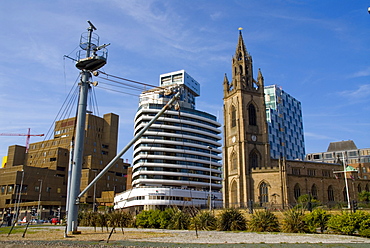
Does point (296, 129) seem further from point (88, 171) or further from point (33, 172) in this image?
point (33, 172)

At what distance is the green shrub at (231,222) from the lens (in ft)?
93.6

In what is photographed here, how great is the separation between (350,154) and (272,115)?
104ft

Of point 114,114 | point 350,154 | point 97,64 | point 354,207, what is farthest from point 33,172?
point 350,154

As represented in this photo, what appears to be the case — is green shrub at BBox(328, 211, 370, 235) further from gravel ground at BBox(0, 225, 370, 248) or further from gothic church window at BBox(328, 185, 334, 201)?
gothic church window at BBox(328, 185, 334, 201)

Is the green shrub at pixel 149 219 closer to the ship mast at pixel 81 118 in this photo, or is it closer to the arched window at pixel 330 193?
the ship mast at pixel 81 118

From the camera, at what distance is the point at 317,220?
25438 mm

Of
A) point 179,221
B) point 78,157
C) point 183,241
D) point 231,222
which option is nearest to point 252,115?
point 179,221

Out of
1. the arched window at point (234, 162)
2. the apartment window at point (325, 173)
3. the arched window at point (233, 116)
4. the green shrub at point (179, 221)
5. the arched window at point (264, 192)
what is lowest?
the green shrub at point (179, 221)

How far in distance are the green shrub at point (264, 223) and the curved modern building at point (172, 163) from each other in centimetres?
6022

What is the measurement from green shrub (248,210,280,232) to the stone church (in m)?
24.3

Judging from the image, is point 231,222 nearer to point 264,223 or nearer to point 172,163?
point 264,223

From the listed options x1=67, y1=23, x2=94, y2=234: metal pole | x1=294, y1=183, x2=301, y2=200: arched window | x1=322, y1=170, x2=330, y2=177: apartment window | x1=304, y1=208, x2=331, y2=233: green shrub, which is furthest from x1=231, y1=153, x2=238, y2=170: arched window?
x1=67, y1=23, x2=94, y2=234: metal pole

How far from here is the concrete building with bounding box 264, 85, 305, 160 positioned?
13125cm

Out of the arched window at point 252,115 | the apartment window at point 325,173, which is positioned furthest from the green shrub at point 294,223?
the apartment window at point 325,173
